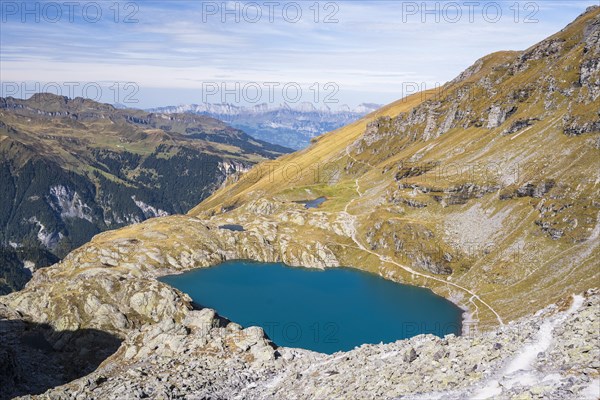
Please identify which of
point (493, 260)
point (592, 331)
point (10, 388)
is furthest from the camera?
point (493, 260)

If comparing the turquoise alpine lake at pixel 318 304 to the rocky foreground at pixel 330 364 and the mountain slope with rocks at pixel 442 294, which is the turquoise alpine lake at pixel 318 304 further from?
the rocky foreground at pixel 330 364

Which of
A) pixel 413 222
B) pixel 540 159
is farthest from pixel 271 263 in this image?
pixel 540 159

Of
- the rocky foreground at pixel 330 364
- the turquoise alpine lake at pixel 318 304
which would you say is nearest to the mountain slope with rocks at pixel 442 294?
the rocky foreground at pixel 330 364

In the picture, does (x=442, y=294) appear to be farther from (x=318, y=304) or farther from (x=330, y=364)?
(x=330, y=364)

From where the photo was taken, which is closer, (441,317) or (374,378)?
(374,378)

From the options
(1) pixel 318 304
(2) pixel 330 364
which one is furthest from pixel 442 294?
(2) pixel 330 364

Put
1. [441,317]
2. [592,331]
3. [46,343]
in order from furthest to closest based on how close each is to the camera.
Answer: [441,317]
[46,343]
[592,331]

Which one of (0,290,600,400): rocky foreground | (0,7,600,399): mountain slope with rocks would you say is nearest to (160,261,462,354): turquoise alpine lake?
(0,7,600,399): mountain slope with rocks

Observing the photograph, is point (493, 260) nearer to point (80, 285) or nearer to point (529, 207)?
point (529, 207)

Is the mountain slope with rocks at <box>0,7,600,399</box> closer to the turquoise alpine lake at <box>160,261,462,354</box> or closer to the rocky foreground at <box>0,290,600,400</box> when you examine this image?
the rocky foreground at <box>0,290,600,400</box>
